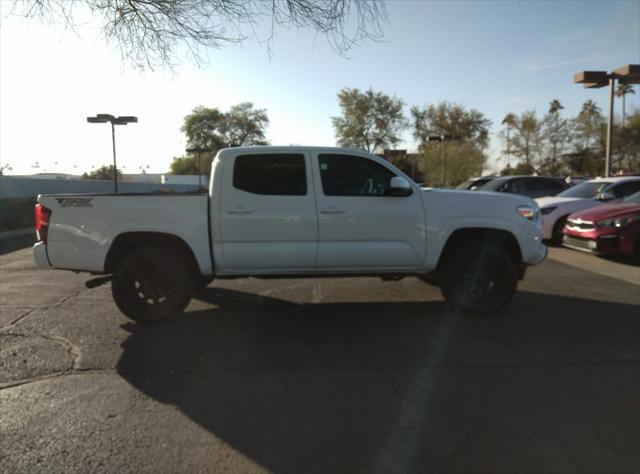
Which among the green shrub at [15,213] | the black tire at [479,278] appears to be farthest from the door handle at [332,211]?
the green shrub at [15,213]

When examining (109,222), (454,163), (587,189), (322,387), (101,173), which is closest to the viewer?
(322,387)

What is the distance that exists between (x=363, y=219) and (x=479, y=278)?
157 centimetres

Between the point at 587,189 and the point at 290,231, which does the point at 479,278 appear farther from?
the point at 587,189

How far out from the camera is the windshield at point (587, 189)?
40.1ft

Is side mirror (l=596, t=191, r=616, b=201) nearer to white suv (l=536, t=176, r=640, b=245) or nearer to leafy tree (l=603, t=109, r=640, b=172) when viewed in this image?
white suv (l=536, t=176, r=640, b=245)

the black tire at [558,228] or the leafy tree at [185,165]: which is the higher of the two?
the leafy tree at [185,165]

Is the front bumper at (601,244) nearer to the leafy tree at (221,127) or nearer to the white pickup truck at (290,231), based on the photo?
the white pickup truck at (290,231)

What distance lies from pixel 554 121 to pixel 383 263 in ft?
167

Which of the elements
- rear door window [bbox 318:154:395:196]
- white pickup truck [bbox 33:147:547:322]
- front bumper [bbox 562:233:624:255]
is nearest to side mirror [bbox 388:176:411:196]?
white pickup truck [bbox 33:147:547:322]

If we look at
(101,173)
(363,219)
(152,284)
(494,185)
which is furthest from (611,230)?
(101,173)

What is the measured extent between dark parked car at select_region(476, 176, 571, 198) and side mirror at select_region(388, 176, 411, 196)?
9304 millimetres

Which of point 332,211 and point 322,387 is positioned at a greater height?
point 332,211

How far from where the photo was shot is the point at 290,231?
547 centimetres

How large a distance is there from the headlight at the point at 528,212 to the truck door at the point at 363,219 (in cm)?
119
